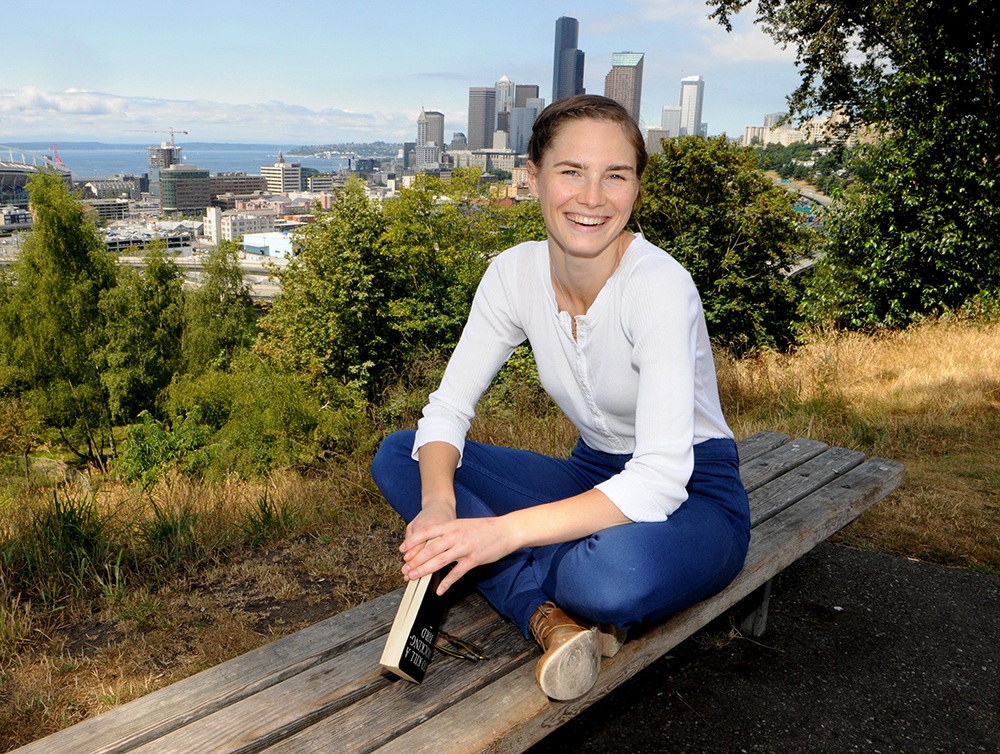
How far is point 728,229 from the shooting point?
16219mm

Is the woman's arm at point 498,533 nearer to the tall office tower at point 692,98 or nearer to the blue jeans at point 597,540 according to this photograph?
the blue jeans at point 597,540

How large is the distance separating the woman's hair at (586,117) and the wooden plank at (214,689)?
1.05 m

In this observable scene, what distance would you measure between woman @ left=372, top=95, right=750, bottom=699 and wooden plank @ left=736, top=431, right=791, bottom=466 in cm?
87

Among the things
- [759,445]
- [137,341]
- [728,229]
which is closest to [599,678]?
[759,445]

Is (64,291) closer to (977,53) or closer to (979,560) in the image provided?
(977,53)

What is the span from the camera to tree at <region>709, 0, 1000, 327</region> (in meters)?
6.75

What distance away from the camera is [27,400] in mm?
22094

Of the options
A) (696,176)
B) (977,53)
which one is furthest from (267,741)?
(696,176)

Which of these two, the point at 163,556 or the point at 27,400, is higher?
the point at 163,556

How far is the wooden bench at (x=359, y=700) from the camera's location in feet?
3.54

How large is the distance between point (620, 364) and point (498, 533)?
18.5 inches

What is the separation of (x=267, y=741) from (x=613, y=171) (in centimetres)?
121

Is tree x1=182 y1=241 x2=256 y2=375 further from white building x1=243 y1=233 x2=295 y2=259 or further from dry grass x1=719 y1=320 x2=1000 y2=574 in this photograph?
white building x1=243 y1=233 x2=295 y2=259

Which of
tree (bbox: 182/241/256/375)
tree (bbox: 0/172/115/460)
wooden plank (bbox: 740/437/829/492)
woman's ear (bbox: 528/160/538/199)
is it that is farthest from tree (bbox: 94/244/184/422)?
woman's ear (bbox: 528/160/538/199)
